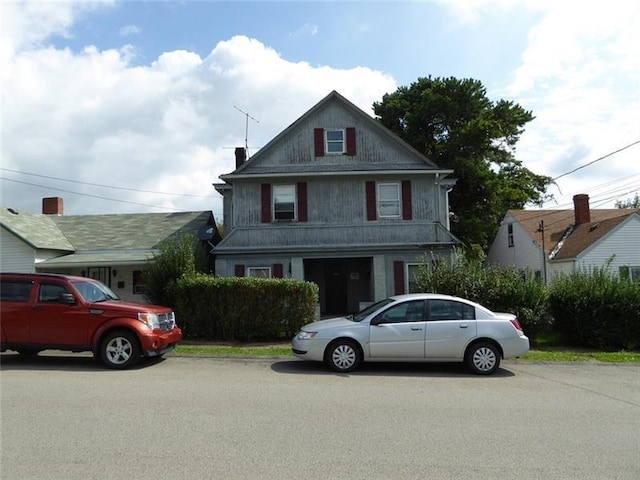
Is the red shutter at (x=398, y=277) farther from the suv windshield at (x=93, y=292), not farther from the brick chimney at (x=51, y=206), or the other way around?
the brick chimney at (x=51, y=206)

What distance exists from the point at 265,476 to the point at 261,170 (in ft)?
57.8

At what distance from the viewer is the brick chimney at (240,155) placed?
25219 mm

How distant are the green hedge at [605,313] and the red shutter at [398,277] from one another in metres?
7.19

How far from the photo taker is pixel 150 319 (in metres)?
10.1

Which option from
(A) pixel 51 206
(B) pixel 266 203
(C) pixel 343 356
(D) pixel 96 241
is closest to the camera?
(C) pixel 343 356

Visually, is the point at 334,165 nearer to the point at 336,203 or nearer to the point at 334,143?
the point at 334,143

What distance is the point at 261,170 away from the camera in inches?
839

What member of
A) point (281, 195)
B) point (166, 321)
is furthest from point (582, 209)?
point (166, 321)

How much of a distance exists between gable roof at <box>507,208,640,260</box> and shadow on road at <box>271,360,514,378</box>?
1839cm

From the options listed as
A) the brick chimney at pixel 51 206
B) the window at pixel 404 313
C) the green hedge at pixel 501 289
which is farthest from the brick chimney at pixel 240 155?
the window at pixel 404 313

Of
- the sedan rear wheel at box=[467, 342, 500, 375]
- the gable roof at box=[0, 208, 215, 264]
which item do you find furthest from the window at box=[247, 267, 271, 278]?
the sedan rear wheel at box=[467, 342, 500, 375]

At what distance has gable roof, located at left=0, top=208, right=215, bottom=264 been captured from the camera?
2108cm

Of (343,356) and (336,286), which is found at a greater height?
(336,286)

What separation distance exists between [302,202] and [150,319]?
11907 millimetres
